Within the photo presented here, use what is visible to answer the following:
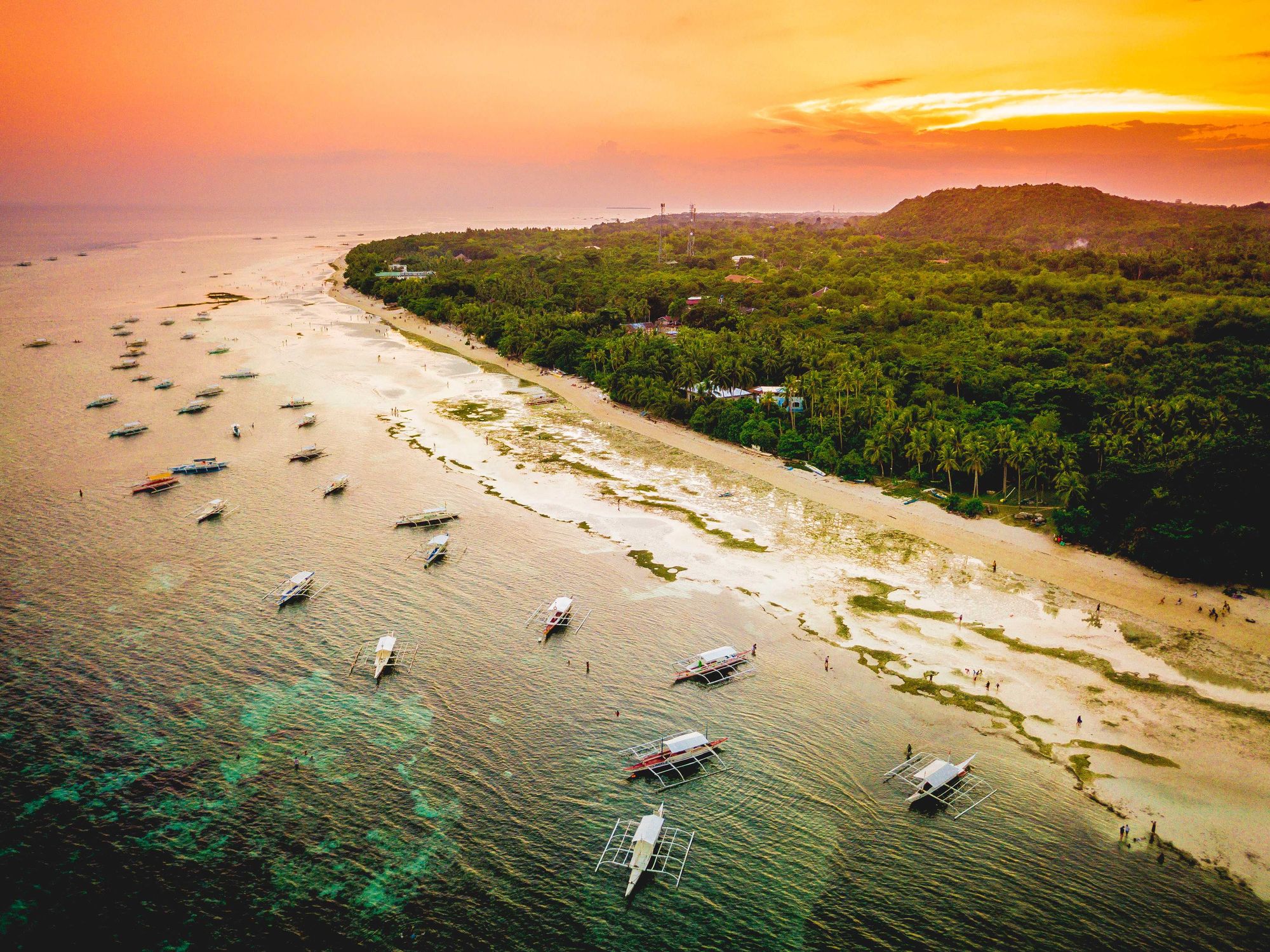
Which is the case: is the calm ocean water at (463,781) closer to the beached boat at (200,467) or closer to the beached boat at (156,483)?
the beached boat at (156,483)

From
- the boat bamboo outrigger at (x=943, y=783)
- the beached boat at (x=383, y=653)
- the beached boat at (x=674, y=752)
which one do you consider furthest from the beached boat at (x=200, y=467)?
the boat bamboo outrigger at (x=943, y=783)

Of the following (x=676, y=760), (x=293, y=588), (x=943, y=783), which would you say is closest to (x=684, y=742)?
(x=676, y=760)

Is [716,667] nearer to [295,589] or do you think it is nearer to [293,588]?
[295,589]

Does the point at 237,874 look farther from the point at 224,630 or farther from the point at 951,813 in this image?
the point at 951,813

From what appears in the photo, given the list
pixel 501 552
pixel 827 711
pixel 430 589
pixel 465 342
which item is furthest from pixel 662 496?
pixel 465 342

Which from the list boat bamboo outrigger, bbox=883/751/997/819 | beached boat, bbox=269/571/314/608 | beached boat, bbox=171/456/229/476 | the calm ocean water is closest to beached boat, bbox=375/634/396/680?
the calm ocean water
